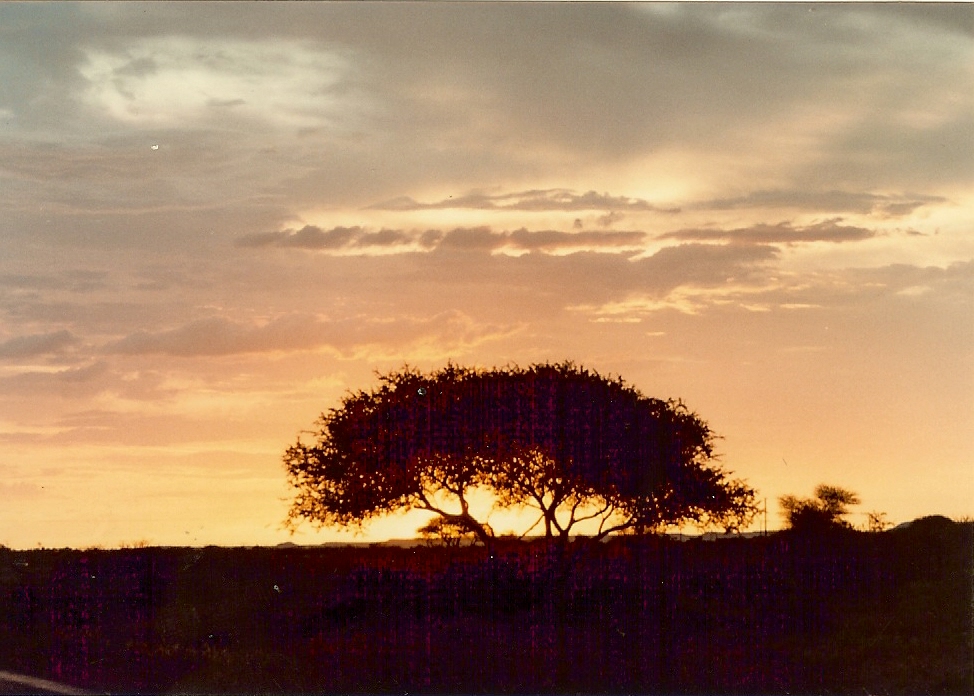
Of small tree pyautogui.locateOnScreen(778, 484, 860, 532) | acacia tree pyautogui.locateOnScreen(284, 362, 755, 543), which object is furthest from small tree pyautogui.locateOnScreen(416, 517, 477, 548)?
small tree pyautogui.locateOnScreen(778, 484, 860, 532)

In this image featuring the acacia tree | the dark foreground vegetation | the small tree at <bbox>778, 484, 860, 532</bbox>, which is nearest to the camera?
the dark foreground vegetation

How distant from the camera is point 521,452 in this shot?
124 ft

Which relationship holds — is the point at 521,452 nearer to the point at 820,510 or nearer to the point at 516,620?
the point at 516,620

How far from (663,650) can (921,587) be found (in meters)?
18.2

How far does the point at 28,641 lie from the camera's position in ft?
103

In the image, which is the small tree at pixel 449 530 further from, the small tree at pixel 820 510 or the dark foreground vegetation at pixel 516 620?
the small tree at pixel 820 510

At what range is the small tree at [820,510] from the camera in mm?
65250

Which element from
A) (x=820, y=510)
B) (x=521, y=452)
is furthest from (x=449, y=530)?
(x=820, y=510)

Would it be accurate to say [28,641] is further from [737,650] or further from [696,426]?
[696,426]

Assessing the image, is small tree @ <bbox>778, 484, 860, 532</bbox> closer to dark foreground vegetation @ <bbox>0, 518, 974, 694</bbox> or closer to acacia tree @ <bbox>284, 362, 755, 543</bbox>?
dark foreground vegetation @ <bbox>0, 518, 974, 694</bbox>

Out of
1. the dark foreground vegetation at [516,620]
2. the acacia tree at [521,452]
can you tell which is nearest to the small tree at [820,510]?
the dark foreground vegetation at [516,620]

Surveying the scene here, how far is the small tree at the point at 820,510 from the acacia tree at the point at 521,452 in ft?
87.8

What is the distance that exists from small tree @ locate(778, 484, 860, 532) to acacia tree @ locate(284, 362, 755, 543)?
26757 mm

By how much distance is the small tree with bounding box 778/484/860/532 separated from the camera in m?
65.2
